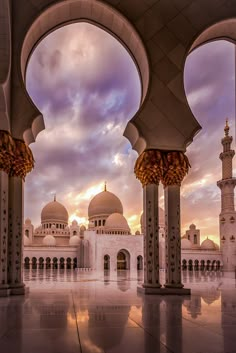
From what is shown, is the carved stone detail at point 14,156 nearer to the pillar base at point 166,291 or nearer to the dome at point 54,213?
the pillar base at point 166,291

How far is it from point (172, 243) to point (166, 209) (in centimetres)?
78

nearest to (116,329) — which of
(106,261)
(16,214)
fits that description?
(16,214)

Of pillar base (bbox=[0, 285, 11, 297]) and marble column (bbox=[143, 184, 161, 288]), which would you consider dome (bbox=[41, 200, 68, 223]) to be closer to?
marble column (bbox=[143, 184, 161, 288])

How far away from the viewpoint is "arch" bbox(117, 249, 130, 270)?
1700 inches

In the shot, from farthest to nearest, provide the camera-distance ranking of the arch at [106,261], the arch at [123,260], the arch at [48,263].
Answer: the arch at [123,260], the arch at [106,261], the arch at [48,263]

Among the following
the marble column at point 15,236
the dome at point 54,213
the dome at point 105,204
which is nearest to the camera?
the marble column at point 15,236

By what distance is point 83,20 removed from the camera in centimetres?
927

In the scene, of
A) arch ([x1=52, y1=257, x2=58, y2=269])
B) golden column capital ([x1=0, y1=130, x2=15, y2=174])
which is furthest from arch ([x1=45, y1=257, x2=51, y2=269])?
golden column capital ([x1=0, y1=130, x2=15, y2=174])

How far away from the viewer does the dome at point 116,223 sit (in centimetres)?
4450

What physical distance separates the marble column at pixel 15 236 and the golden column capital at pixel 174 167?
3312 millimetres

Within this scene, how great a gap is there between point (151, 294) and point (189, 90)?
9195mm

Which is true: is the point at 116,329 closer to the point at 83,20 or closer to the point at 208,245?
the point at 83,20

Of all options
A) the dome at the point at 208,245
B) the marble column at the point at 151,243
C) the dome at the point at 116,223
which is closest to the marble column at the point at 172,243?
the marble column at the point at 151,243

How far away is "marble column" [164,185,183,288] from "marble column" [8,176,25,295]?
3248mm
